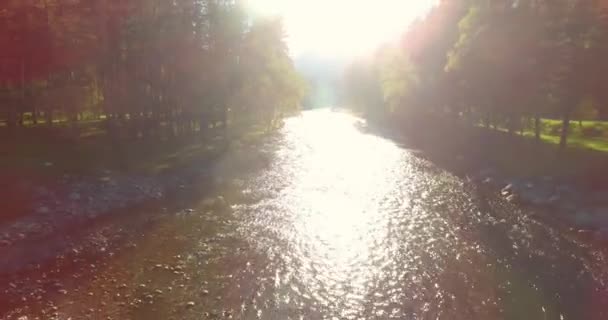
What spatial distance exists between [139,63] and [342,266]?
144 feet

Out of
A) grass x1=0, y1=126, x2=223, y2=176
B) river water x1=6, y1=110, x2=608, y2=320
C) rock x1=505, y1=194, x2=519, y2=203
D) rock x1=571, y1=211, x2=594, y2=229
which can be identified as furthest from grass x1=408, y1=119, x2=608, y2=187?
grass x1=0, y1=126, x2=223, y2=176

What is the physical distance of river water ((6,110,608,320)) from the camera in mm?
18406

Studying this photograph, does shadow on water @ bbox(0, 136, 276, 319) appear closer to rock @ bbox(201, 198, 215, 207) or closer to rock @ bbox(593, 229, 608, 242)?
rock @ bbox(201, 198, 215, 207)

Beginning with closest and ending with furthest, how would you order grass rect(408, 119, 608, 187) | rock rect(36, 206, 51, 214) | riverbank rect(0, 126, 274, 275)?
riverbank rect(0, 126, 274, 275), rock rect(36, 206, 51, 214), grass rect(408, 119, 608, 187)

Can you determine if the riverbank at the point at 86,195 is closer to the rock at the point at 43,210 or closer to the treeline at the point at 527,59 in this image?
the rock at the point at 43,210

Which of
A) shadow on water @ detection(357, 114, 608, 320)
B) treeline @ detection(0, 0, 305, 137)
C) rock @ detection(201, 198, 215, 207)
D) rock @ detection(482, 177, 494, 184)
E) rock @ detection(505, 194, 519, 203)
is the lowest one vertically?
shadow on water @ detection(357, 114, 608, 320)

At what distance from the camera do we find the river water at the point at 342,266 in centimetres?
1841

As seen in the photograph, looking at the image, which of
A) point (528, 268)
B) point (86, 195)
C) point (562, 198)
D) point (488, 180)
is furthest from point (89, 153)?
point (562, 198)

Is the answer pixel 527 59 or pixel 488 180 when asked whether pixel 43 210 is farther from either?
pixel 527 59

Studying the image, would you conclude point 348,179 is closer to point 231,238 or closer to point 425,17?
point 231,238

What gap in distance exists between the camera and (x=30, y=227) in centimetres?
2581

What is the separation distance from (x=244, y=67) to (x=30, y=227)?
42.2m

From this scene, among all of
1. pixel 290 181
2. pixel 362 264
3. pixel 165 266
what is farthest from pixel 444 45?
pixel 165 266

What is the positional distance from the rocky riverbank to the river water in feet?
7.21
